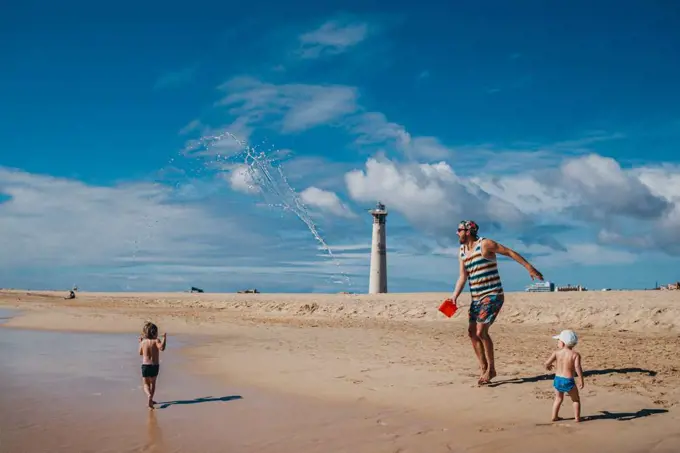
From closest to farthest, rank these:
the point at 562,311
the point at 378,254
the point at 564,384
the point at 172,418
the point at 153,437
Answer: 1. the point at 153,437
2. the point at 564,384
3. the point at 172,418
4. the point at 562,311
5. the point at 378,254

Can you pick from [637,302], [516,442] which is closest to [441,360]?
[516,442]

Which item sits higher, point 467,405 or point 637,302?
point 637,302

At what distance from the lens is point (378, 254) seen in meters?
52.5

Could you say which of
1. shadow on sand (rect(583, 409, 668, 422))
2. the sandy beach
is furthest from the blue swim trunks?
shadow on sand (rect(583, 409, 668, 422))

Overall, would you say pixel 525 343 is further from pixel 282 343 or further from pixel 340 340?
pixel 282 343

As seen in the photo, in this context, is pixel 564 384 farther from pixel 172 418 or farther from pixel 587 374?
pixel 172 418

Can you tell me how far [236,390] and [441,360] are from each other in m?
4.82

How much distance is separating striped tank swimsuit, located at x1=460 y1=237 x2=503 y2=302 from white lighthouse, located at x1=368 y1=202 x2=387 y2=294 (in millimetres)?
42047

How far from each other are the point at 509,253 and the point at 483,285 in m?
0.68

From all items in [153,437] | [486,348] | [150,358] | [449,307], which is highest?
[449,307]

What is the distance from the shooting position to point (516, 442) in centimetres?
650

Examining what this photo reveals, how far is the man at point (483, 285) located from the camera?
9.45m

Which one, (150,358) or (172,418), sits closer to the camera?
(172,418)

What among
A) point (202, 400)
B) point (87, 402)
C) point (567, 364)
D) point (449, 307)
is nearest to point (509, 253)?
point (449, 307)
